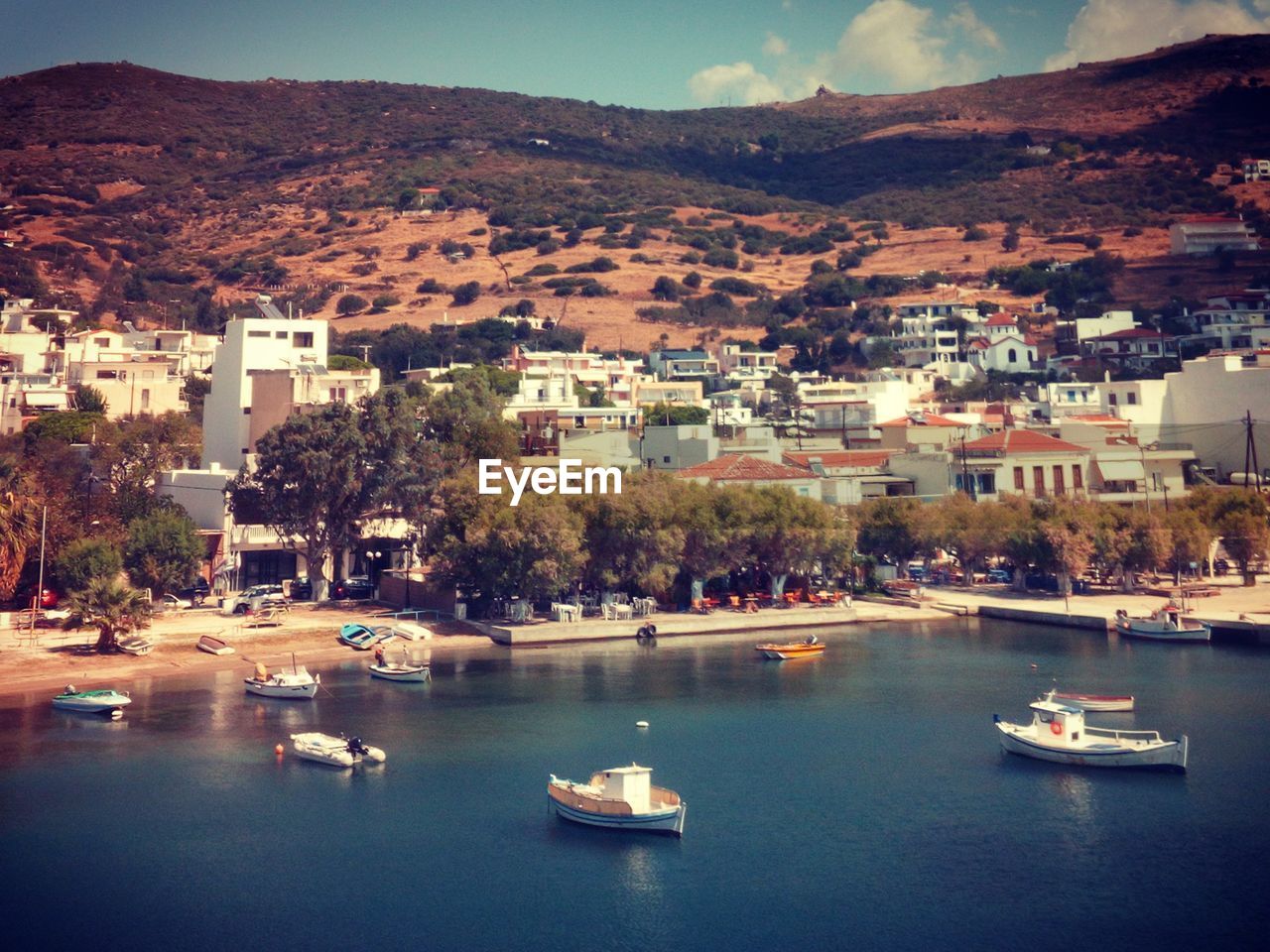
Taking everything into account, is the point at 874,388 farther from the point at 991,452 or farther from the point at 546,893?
the point at 546,893

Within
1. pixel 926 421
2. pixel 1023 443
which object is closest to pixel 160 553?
pixel 1023 443

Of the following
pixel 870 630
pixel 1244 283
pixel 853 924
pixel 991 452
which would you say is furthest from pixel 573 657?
pixel 1244 283

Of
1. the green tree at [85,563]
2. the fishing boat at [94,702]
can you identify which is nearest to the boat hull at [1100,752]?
the fishing boat at [94,702]

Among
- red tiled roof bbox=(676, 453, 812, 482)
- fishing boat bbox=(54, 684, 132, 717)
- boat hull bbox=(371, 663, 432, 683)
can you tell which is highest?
red tiled roof bbox=(676, 453, 812, 482)

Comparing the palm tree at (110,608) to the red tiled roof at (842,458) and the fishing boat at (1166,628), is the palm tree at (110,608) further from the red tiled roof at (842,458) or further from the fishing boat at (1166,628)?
the red tiled roof at (842,458)

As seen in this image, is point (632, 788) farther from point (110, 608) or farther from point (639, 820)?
point (110, 608)

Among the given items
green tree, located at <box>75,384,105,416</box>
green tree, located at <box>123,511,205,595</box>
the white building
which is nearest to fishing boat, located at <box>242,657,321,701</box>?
green tree, located at <box>123,511,205,595</box>

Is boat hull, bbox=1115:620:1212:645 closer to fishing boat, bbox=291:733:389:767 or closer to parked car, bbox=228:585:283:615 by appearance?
fishing boat, bbox=291:733:389:767
